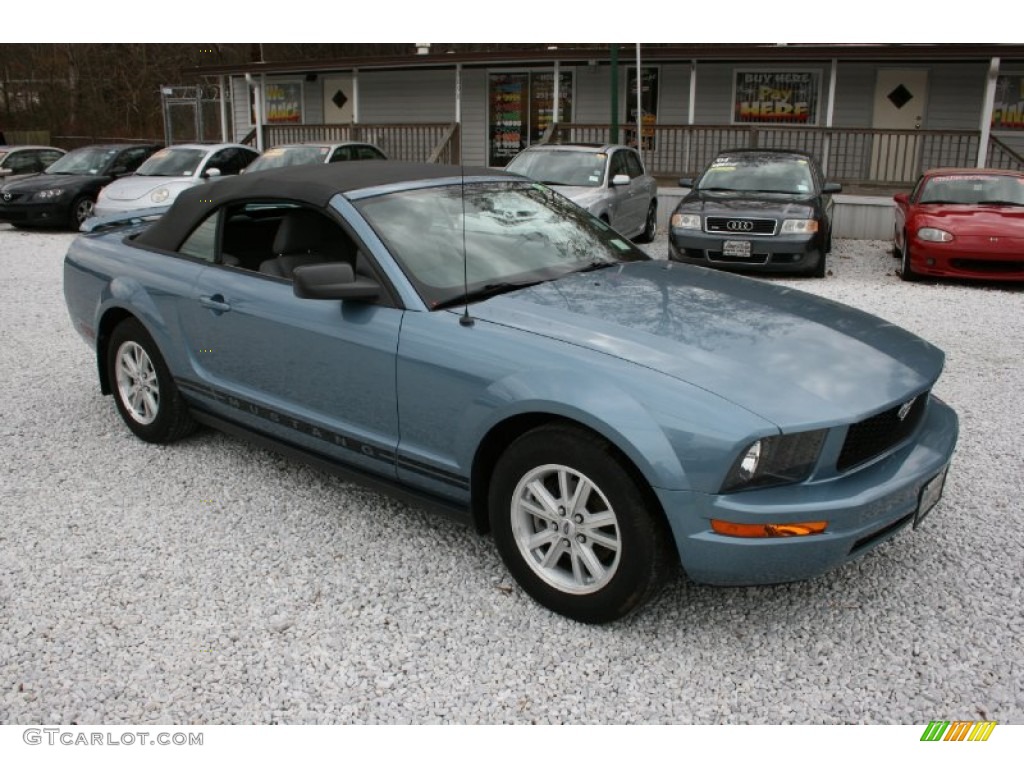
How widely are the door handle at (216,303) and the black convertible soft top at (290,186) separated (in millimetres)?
506

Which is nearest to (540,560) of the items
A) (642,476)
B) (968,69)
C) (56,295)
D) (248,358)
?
(642,476)

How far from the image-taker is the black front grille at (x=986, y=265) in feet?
31.0

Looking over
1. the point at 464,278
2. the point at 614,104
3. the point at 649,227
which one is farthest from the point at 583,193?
the point at 464,278

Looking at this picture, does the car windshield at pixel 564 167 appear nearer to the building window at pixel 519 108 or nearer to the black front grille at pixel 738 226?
the black front grille at pixel 738 226

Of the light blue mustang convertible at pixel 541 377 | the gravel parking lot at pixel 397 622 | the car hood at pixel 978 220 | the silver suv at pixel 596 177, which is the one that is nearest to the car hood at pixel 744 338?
the light blue mustang convertible at pixel 541 377

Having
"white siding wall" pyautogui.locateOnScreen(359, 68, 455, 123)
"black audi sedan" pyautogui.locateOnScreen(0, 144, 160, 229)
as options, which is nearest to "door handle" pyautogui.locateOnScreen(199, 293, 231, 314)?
"black audi sedan" pyautogui.locateOnScreen(0, 144, 160, 229)

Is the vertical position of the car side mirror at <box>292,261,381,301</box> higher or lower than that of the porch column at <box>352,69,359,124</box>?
lower

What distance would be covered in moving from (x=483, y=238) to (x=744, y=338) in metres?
1.28

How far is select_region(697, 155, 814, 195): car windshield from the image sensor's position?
11.0 m

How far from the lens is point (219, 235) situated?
14.2 feet

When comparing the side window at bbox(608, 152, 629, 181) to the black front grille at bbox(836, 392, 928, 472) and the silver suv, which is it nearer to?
the silver suv

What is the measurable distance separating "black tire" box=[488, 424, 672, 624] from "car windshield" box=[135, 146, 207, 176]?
12697mm

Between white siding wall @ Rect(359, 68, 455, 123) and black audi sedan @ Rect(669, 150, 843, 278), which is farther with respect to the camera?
white siding wall @ Rect(359, 68, 455, 123)
